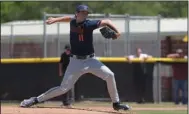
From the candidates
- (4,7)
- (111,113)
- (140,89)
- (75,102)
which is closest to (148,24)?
(140,89)

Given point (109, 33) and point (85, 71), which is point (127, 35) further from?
point (85, 71)

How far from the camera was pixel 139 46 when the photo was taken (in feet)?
71.4

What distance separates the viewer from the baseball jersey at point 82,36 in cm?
1072

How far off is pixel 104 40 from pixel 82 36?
10.3 meters

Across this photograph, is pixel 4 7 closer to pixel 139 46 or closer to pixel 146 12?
pixel 146 12

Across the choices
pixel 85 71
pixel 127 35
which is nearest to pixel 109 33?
pixel 85 71

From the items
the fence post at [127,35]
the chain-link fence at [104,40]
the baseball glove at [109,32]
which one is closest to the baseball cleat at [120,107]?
the baseball glove at [109,32]

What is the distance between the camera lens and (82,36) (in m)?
10.8

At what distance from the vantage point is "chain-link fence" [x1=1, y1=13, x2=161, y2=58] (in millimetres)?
21125

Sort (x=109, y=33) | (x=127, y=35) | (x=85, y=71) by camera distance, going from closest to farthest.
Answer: (x=85, y=71), (x=109, y=33), (x=127, y=35)

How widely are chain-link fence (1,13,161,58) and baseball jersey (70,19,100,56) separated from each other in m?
9.74

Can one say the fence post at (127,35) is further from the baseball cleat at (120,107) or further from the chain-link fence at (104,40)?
the baseball cleat at (120,107)

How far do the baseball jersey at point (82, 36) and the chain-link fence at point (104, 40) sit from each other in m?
9.74

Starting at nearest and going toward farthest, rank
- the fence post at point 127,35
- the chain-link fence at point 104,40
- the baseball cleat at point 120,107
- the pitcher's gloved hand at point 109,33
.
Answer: the pitcher's gloved hand at point 109,33 → the baseball cleat at point 120,107 → the fence post at point 127,35 → the chain-link fence at point 104,40
